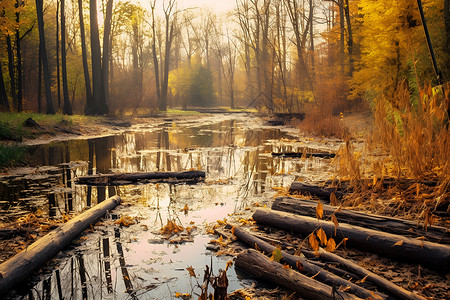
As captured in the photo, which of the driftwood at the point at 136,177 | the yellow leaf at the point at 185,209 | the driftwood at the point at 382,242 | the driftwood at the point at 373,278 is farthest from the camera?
the driftwood at the point at 136,177

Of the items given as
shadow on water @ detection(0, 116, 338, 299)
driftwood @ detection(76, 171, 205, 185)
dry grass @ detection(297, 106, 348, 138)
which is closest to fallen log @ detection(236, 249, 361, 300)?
shadow on water @ detection(0, 116, 338, 299)

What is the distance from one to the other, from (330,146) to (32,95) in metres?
28.5

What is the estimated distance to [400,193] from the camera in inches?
197

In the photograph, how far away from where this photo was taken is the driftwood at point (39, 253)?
3.20 meters

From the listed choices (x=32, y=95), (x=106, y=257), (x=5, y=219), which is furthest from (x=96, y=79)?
(x=106, y=257)

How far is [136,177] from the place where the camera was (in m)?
7.72

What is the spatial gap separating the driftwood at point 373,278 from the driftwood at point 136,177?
15.1 feet

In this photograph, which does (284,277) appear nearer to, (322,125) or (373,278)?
(373,278)

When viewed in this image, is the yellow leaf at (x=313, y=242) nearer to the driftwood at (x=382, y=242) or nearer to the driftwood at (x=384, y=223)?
the driftwood at (x=384, y=223)

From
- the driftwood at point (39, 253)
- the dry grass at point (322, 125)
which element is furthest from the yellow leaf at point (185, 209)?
the dry grass at point (322, 125)

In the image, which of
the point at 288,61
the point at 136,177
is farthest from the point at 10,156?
the point at 288,61

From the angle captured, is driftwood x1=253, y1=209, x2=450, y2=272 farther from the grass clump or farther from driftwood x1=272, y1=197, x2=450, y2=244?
the grass clump

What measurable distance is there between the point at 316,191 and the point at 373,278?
2.85 meters

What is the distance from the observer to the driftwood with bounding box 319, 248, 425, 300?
2.84m
